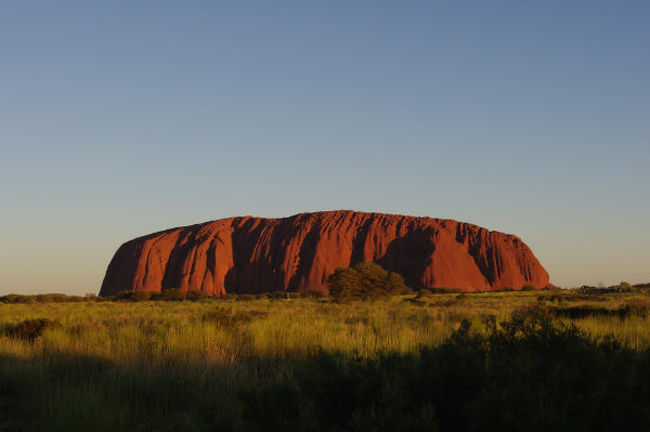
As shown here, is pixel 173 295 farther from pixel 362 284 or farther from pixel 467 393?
pixel 467 393

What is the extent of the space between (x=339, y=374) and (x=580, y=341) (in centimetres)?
205

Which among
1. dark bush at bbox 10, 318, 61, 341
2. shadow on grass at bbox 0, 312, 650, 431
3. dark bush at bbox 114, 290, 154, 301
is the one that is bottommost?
dark bush at bbox 114, 290, 154, 301

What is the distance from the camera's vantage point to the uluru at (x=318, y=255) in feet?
267

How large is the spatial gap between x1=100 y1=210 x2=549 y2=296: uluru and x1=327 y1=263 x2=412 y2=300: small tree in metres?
33.6

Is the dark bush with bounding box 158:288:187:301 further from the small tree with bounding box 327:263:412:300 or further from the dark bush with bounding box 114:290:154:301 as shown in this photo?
the small tree with bounding box 327:263:412:300

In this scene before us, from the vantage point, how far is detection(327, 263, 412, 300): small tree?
138 feet

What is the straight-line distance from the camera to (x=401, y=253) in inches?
3312

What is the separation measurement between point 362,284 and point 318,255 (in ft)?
130

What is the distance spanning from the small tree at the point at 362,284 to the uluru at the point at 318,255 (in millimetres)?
33574

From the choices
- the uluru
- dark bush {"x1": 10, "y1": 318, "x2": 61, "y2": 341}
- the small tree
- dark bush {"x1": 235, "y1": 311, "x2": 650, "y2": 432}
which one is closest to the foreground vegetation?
dark bush {"x1": 235, "y1": 311, "x2": 650, "y2": 432}

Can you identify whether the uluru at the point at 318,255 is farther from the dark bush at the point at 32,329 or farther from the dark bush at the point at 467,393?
the dark bush at the point at 467,393

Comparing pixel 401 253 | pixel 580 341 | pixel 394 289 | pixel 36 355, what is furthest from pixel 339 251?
pixel 580 341

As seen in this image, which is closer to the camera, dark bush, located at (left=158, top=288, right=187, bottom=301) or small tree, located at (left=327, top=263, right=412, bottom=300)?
small tree, located at (left=327, top=263, right=412, bottom=300)

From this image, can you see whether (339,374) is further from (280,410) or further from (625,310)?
(625,310)
